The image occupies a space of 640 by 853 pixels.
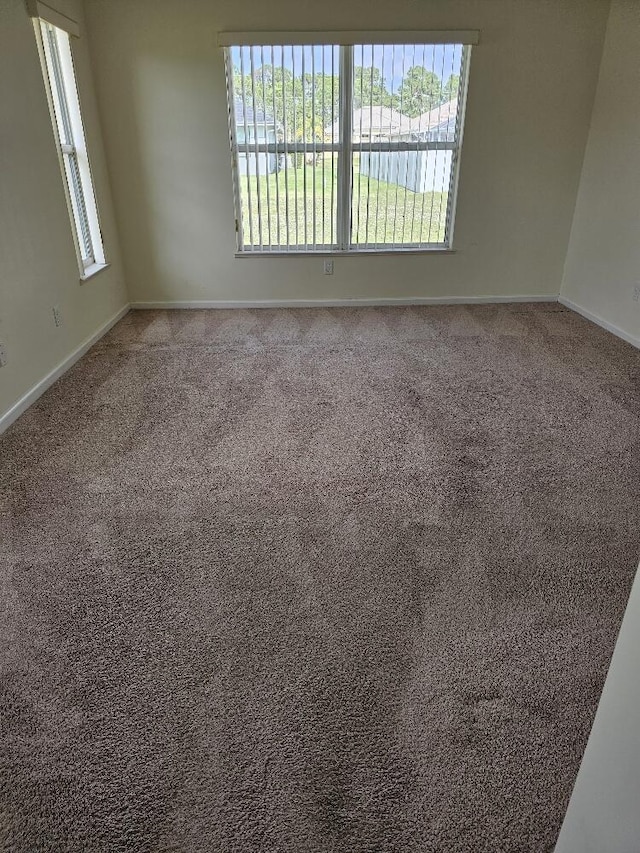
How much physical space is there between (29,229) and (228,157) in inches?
73.5

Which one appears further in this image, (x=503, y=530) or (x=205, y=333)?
(x=205, y=333)

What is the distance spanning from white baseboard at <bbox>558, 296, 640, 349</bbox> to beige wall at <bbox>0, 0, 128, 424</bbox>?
3.91m

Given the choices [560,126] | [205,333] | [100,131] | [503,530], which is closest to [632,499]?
[503,530]

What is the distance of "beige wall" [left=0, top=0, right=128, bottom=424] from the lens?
2.80 m

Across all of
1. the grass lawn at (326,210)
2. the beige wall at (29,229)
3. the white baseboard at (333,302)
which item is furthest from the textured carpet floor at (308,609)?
the grass lawn at (326,210)

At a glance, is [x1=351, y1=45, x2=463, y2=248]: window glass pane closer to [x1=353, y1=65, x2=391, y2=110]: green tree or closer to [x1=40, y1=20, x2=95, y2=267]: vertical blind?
[x1=353, y1=65, x2=391, y2=110]: green tree

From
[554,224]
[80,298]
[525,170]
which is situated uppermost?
[525,170]

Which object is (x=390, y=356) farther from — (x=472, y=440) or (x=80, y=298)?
(x=80, y=298)

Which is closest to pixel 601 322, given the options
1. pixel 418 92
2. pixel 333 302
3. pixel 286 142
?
pixel 333 302

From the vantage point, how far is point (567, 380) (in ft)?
11.0

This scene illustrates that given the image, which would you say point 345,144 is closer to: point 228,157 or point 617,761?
point 228,157

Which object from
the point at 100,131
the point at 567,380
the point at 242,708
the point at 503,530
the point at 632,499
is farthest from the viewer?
the point at 100,131

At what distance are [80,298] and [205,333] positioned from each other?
914 millimetres

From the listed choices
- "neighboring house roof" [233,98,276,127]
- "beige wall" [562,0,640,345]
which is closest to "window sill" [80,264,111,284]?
"neighboring house roof" [233,98,276,127]
